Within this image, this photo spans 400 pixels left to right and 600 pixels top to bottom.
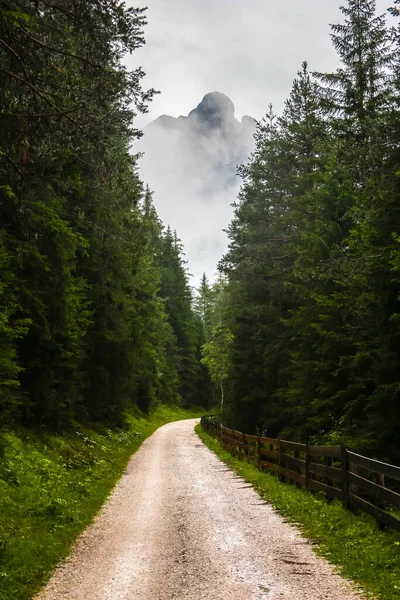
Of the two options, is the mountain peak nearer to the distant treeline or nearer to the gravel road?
the distant treeline

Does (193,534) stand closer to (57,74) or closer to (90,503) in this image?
(90,503)

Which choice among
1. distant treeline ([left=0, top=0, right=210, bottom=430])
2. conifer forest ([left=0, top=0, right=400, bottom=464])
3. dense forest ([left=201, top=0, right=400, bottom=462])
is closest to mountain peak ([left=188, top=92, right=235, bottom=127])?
dense forest ([left=201, top=0, right=400, bottom=462])

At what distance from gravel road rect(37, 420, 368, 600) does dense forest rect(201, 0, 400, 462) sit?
12.0ft

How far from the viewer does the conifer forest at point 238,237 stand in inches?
332

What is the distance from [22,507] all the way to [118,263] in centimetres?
1422

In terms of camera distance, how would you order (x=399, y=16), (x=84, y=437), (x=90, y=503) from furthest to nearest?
1. (x=84, y=437)
2. (x=399, y=16)
3. (x=90, y=503)

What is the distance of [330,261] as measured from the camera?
42.9 ft

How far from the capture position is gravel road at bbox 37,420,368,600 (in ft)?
17.7

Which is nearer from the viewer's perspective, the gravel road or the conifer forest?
the gravel road

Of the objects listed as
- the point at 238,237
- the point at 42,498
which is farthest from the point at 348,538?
the point at 238,237

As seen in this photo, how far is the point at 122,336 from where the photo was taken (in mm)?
22562

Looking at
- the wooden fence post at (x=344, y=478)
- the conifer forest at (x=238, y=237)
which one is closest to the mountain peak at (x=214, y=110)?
the conifer forest at (x=238, y=237)

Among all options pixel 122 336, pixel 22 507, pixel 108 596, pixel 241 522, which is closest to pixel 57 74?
pixel 22 507

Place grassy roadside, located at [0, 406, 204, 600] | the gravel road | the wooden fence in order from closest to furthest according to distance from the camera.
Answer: the gravel road
grassy roadside, located at [0, 406, 204, 600]
the wooden fence
